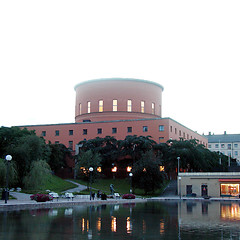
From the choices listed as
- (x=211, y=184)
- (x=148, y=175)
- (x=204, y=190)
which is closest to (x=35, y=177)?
(x=148, y=175)

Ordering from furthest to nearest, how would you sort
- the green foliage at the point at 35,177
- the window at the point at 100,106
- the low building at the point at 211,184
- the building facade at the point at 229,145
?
the building facade at the point at 229,145
the window at the point at 100,106
the low building at the point at 211,184
the green foliage at the point at 35,177

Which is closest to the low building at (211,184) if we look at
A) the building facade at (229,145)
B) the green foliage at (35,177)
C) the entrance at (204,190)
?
the entrance at (204,190)

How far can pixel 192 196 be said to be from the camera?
51.6 metres

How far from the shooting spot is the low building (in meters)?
52.2

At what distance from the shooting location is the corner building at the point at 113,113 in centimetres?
6688

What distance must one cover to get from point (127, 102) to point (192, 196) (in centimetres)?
2614

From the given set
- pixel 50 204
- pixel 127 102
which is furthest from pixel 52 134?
pixel 50 204

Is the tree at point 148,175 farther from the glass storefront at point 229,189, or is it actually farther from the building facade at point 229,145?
the building facade at point 229,145

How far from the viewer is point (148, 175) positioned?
159ft

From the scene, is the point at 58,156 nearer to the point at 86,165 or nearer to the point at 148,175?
the point at 86,165

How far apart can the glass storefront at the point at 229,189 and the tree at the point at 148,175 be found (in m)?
10.3

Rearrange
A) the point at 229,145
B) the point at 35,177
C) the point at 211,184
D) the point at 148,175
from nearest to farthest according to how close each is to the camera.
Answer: the point at 35,177 < the point at 148,175 < the point at 211,184 < the point at 229,145

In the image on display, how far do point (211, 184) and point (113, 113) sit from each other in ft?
83.5

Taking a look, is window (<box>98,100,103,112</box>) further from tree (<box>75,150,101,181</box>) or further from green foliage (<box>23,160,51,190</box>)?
green foliage (<box>23,160,51,190</box>)
